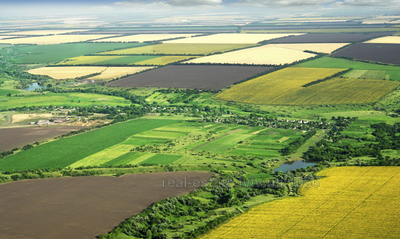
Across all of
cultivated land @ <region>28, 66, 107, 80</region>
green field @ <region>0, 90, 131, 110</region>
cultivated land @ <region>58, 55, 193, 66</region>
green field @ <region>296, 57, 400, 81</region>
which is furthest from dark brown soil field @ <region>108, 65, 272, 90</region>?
cultivated land @ <region>28, 66, 107, 80</region>

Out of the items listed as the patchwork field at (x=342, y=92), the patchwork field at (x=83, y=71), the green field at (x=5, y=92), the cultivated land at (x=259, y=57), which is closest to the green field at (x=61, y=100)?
the green field at (x=5, y=92)

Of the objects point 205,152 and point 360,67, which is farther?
point 360,67

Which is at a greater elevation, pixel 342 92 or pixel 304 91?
pixel 342 92

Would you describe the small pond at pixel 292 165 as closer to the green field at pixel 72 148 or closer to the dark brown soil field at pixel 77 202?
the dark brown soil field at pixel 77 202

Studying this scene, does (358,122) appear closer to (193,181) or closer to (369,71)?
(193,181)

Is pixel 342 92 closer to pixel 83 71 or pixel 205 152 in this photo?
pixel 205 152

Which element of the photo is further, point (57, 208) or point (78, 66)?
point (78, 66)

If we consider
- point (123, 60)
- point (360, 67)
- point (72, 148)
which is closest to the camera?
point (72, 148)

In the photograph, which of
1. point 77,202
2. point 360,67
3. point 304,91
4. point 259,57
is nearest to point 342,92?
point 304,91

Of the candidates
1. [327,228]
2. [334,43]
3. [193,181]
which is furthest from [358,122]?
[334,43]
